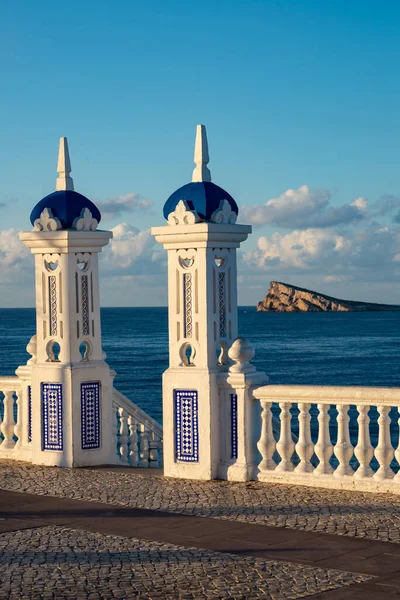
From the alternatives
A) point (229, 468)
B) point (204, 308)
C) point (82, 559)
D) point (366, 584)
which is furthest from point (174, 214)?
point (366, 584)

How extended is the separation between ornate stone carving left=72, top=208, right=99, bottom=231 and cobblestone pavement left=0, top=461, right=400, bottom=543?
102 inches

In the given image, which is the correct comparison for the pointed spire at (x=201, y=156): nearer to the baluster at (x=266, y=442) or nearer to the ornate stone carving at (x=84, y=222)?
the ornate stone carving at (x=84, y=222)

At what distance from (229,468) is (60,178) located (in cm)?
386

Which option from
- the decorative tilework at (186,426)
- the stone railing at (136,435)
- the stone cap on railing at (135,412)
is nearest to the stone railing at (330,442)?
the decorative tilework at (186,426)

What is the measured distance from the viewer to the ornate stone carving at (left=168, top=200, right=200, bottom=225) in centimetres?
991

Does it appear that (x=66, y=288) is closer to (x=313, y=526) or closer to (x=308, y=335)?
(x=313, y=526)

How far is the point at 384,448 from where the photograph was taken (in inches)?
344

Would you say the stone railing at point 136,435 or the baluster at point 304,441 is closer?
the baluster at point 304,441

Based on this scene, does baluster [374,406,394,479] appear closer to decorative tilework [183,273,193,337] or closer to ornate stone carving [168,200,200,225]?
decorative tilework [183,273,193,337]

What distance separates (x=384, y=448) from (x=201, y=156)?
3.53 metres

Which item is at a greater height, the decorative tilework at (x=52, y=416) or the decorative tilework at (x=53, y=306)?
the decorative tilework at (x=53, y=306)

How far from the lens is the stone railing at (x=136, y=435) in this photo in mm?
11867

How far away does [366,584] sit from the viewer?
5.92m

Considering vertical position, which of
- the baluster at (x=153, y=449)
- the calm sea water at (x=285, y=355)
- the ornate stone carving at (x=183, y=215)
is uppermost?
the ornate stone carving at (x=183, y=215)
